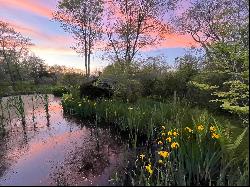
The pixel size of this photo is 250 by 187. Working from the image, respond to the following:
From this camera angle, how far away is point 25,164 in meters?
8.97

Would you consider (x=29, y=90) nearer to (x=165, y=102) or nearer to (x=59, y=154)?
(x=165, y=102)

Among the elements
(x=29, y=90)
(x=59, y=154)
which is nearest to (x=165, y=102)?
(x=59, y=154)

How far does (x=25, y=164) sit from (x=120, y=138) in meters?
3.54

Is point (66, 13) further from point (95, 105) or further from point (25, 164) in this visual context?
point (25, 164)

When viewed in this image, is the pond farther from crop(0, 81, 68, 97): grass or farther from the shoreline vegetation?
crop(0, 81, 68, 97): grass

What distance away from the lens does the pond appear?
7.79 m

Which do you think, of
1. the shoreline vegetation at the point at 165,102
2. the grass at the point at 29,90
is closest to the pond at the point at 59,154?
the shoreline vegetation at the point at 165,102

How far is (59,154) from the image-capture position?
9742 mm

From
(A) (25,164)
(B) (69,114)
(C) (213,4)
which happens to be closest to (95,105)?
(B) (69,114)

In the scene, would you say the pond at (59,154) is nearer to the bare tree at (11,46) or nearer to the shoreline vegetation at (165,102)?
the shoreline vegetation at (165,102)

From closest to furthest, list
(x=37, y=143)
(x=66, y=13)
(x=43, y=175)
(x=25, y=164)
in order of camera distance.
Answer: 1. (x=43, y=175)
2. (x=25, y=164)
3. (x=37, y=143)
4. (x=66, y=13)

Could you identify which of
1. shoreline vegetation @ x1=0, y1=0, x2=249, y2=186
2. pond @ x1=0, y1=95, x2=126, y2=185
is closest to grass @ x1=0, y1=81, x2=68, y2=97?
shoreline vegetation @ x1=0, y1=0, x2=249, y2=186

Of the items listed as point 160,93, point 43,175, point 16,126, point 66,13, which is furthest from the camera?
point 66,13

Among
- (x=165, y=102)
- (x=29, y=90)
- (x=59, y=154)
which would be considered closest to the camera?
(x=59, y=154)
